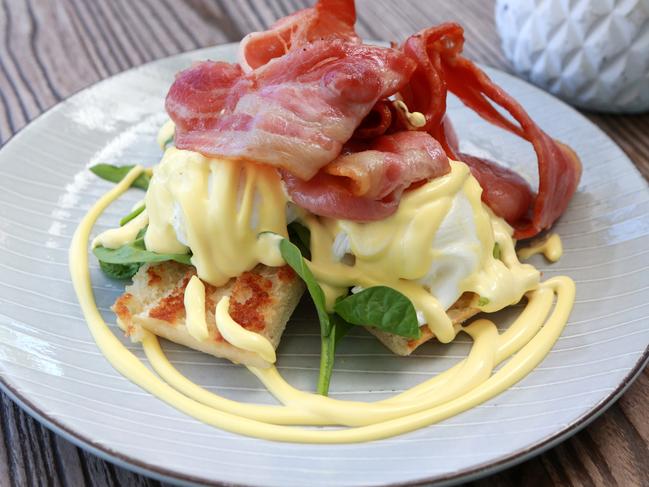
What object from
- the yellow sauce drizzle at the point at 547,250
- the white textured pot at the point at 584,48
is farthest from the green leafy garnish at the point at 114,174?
the white textured pot at the point at 584,48

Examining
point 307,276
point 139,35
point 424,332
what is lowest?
point 139,35

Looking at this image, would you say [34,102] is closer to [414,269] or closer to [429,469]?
[414,269]

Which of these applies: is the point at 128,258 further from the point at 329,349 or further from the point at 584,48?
the point at 584,48

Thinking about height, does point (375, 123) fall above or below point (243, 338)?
above

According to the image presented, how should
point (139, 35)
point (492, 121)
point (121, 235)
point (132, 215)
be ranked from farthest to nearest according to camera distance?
point (139, 35)
point (492, 121)
point (132, 215)
point (121, 235)

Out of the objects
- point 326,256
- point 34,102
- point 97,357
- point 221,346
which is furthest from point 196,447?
point 34,102

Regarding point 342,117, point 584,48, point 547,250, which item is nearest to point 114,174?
point 342,117

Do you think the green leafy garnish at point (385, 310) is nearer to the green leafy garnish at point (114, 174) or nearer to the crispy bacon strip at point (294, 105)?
the crispy bacon strip at point (294, 105)
